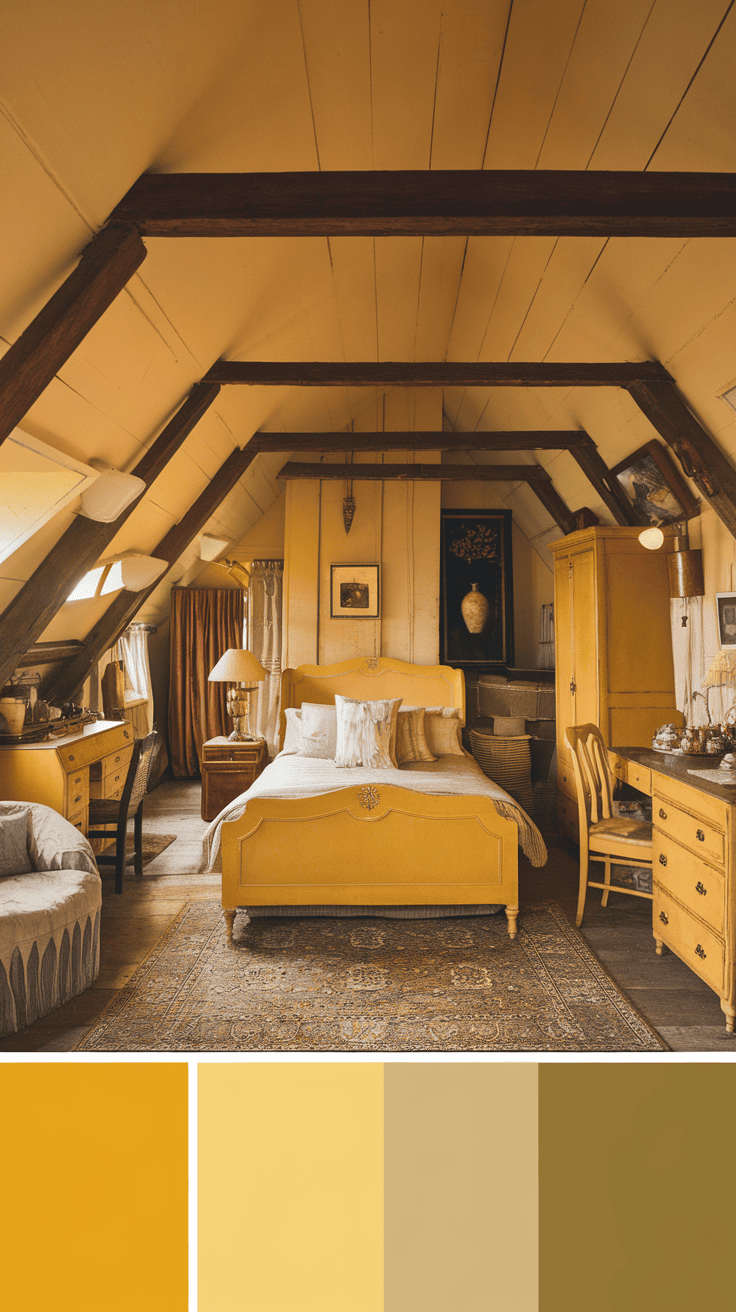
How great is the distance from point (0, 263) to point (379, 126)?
1.57 meters

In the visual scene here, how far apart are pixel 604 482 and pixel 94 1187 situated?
481cm

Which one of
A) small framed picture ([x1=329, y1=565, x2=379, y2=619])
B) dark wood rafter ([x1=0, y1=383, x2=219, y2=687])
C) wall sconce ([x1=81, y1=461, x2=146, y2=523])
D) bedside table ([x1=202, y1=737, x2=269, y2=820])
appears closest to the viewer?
wall sconce ([x1=81, y1=461, x2=146, y2=523])

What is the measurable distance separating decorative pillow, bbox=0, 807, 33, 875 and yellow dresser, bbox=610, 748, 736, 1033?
2726 mm

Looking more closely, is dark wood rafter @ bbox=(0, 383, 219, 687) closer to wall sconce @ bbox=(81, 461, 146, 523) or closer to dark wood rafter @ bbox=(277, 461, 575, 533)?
wall sconce @ bbox=(81, 461, 146, 523)

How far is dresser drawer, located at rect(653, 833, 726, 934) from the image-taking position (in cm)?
256

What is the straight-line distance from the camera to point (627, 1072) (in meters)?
0.65

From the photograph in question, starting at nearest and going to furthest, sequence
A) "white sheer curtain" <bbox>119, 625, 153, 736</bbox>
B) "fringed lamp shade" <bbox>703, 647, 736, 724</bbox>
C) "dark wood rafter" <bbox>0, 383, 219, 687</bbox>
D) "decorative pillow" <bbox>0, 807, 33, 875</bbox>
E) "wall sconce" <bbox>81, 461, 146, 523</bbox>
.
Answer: "decorative pillow" <bbox>0, 807, 33, 875</bbox>, "fringed lamp shade" <bbox>703, 647, 736, 724</bbox>, "wall sconce" <bbox>81, 461, 146, 523</bbox>, "dark wood rafter" <bbox>0, 383, 219, 687</bbox>, "white sheer curtain" <bbox>119, 625, 153, 736</bbox>

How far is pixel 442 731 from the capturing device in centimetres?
514

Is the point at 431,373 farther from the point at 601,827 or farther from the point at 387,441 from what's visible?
the point at 601,827

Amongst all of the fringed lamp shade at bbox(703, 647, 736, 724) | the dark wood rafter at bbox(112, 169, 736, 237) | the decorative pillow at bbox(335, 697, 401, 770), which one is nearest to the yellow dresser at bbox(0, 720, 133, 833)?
the decorative pillow at bbox(335, 697, 401, 770)

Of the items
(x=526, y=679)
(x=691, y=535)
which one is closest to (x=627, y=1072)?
(x=691, y=535)

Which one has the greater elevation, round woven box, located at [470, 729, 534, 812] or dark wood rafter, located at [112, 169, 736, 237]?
dark wood rafter, located at [112, 169, 736, 237]

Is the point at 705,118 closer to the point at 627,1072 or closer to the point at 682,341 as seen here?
the point at 682,341

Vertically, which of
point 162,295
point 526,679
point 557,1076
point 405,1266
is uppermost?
point 162,295
